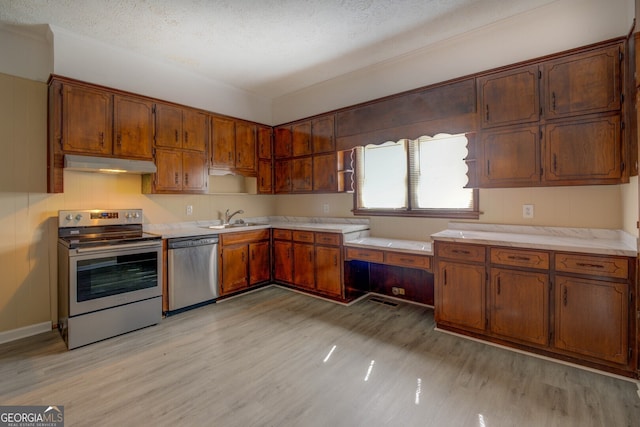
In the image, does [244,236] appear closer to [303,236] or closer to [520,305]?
[303,236]

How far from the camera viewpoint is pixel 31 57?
296cm

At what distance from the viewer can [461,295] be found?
2791 mm

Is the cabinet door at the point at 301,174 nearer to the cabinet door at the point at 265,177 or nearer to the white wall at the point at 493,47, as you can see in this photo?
the cabinet door at the point at 265,177

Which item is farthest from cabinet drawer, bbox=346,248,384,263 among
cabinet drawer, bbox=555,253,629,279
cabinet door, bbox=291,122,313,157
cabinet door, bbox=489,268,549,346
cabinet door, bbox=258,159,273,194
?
cabinet door, bbox=258,159,273,194

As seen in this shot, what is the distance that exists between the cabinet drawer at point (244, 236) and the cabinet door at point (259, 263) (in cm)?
9

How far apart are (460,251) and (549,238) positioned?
29.2 inches

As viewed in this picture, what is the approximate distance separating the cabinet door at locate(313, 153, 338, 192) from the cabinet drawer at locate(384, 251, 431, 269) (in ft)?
4.35

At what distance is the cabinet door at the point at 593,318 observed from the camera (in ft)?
6.96

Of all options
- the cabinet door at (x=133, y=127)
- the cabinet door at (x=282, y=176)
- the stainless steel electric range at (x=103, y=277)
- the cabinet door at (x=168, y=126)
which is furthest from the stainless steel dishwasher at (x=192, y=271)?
the cabinet door at (x=282, y=176)

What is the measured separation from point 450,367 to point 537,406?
57 cm

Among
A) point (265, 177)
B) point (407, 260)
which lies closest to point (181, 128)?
point (265, 177)

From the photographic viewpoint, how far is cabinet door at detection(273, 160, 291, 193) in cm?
475

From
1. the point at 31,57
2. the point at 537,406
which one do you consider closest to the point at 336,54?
the point at 31,57

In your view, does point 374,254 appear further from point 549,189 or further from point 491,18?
point 491,18
